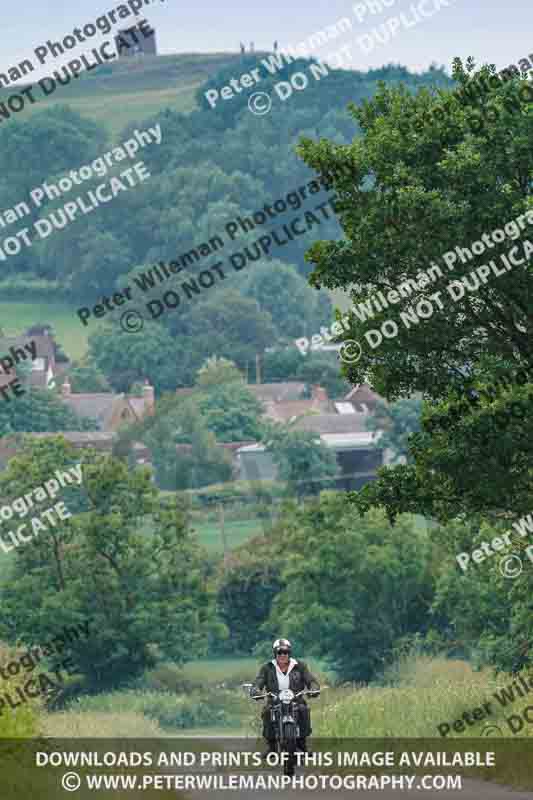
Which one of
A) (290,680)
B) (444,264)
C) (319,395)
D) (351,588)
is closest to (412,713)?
(444,264)

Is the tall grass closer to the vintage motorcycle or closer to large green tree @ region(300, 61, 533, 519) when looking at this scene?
large green tree @ region(300, 61, 533, 519)

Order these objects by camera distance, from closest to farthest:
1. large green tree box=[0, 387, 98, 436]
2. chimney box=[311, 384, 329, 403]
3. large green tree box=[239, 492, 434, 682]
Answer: large green tree box=[239, 492, 434, 682]
large green tree box=[0, 387, 98, 436]
chimney box=[311, 384, 329, 403]

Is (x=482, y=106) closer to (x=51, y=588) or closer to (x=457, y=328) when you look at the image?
(x=457, y=328)

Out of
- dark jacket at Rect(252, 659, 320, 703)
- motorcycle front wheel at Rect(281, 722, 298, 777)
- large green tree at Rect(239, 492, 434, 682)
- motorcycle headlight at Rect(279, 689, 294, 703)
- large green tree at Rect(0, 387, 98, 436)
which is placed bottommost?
motorcycle front wheel at Rect(281, 722, 298, 777)

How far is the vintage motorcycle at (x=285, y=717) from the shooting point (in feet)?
61.9

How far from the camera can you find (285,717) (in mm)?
18844

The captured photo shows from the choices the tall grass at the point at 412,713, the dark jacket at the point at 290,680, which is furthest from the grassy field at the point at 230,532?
the dark jacket at the point at 290,680

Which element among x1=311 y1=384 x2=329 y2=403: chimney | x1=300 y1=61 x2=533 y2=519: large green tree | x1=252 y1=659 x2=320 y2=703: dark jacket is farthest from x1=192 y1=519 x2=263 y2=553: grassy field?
x1=252 y1=659 x2=320 y2=703: dark jacket

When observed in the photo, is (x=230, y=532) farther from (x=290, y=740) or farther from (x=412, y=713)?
(x=290, y=740)

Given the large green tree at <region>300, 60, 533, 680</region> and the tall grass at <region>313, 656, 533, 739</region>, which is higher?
the large green tree at <region>300, 60, 533, 680</region>

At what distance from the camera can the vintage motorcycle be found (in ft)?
61.9

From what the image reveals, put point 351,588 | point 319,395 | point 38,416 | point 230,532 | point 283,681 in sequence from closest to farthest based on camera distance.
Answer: point 283,681 → point 351,588 → point 230,532 → point 38,416 → point 319,395

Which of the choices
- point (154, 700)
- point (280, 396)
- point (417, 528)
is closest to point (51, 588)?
point (154, 700)

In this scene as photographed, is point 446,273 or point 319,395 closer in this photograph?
point 446,273
